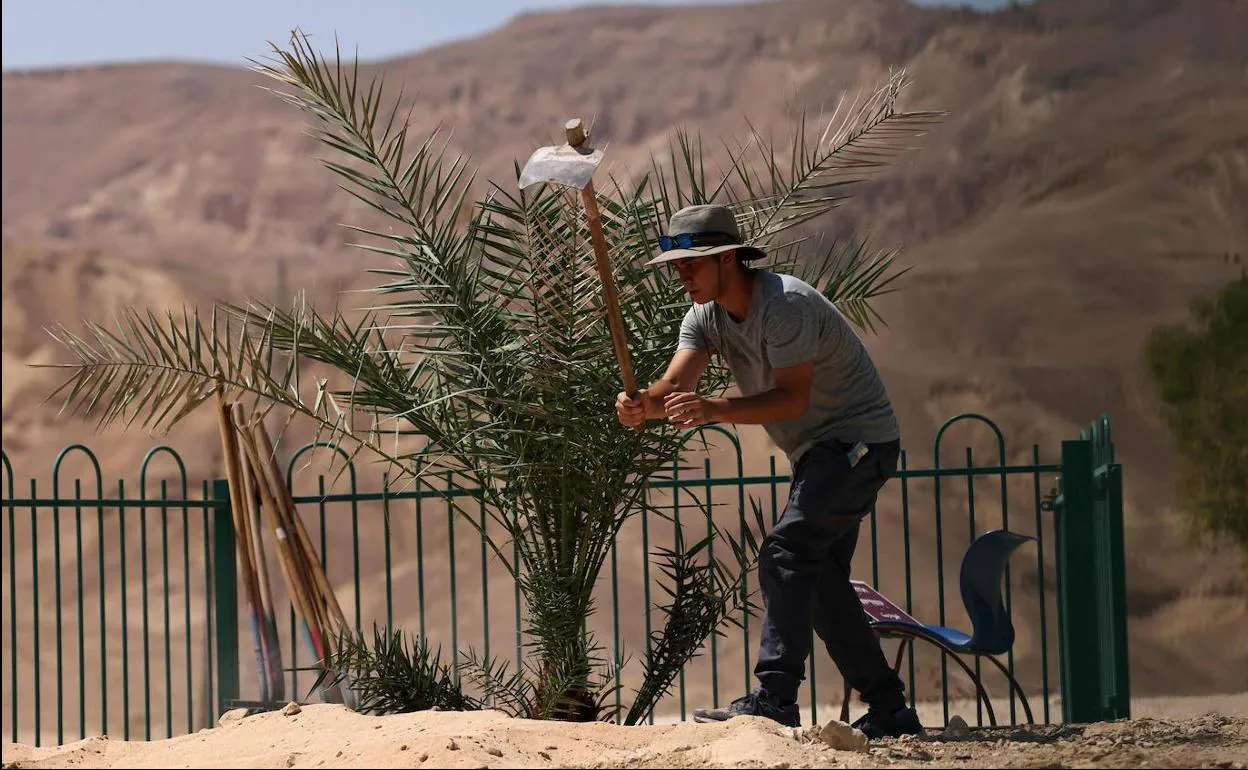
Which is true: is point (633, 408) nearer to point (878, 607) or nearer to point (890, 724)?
point (890, 724)

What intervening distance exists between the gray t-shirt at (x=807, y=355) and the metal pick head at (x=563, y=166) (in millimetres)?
655

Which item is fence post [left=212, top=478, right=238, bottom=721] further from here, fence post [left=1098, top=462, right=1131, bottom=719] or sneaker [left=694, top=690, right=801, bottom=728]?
fence post [left=1098, top=462, right=1131, bottom=719]

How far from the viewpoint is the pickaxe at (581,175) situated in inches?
167

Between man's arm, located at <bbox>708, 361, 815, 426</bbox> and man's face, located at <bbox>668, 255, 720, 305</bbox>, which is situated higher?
man's face, located at <bbox>668, 255, 720, 305</bbox>

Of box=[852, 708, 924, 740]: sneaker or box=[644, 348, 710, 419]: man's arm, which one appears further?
box=[852, 708, 924, 740]: sneaker

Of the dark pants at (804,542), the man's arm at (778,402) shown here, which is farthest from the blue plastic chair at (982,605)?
the man's arm at (778,402)

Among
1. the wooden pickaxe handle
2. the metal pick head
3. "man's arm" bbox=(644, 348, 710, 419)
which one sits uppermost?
the metal pick head

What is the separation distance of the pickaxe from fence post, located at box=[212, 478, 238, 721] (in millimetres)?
2757

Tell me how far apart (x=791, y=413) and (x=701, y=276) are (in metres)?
0.52

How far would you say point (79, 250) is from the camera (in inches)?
1640

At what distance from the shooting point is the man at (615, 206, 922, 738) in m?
4.35

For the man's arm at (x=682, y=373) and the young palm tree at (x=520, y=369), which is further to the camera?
the young palm tree at (x=520, y=369)

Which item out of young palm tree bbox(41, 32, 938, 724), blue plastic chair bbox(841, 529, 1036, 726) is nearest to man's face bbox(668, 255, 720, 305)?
young palm tree bbox(41, 32, 938, 724)

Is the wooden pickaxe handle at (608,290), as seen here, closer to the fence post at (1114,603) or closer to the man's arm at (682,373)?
the man's arm at (682,373)
